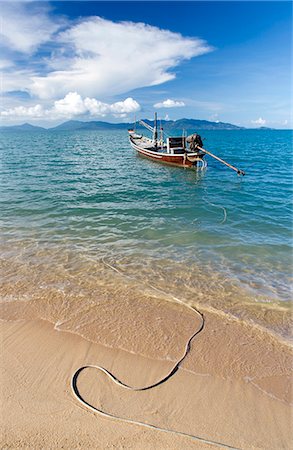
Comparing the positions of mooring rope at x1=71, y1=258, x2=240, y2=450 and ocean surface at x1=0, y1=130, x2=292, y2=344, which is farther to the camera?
ocean surface at x1=0, y1=130, x2=292, y2=344

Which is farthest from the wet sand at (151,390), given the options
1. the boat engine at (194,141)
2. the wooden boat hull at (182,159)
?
the boat engine at (194,141)

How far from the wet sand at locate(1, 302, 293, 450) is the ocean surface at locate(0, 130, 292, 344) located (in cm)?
73

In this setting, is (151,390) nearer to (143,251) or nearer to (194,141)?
(143,251)

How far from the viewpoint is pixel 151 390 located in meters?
4.54

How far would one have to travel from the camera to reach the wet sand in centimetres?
383

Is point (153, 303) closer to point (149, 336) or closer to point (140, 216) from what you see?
point (149, 336)

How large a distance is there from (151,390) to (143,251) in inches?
241

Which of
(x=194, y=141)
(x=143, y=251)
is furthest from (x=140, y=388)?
(x=194, y=141)

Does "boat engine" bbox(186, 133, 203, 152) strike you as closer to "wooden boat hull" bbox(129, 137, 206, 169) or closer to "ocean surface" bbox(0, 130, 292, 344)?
"wooden boat hull" bbox(129, 137, 206, 169)

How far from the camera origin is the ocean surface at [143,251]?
720cm

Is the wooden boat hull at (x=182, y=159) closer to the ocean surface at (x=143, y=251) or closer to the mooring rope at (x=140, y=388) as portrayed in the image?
the ocean surface at (x=143, y=251)

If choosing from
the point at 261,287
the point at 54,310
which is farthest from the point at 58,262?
the point at 261,287

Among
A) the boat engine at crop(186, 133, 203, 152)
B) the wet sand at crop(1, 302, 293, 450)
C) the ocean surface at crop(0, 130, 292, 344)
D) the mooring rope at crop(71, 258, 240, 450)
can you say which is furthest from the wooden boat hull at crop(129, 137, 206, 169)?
the mooring rope at crop(71, 258, 240, 450)

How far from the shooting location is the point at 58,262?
9.43 metres
